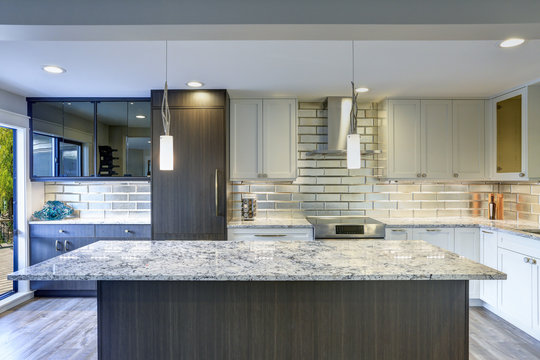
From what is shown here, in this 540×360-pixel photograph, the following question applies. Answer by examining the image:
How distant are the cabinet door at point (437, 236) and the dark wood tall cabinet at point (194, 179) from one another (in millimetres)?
2143

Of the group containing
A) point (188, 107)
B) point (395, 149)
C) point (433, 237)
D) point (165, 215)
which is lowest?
point (433, 237)

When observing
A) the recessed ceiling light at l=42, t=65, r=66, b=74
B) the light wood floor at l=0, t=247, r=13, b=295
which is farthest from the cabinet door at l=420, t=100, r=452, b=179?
the light wood floor at l=0, t=247, r=13, b=295

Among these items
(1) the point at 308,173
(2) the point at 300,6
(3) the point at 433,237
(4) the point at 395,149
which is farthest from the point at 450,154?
(2) the point at 300,6

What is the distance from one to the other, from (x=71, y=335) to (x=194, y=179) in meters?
1.84

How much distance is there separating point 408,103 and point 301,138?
133cm

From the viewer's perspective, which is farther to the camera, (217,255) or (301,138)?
(301,138)

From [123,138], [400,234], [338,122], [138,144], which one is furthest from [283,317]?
[123,138]

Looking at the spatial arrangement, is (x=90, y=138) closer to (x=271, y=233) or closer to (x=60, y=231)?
(x=60, y=231)

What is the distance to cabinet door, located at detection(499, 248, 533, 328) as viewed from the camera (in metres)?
2.88

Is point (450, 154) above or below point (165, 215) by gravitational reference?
above

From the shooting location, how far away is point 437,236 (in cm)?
350

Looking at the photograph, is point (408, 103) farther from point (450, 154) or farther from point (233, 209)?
point (233, 209)


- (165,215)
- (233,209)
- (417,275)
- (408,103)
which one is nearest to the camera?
(417,275)

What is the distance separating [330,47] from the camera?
2373 millimetres
